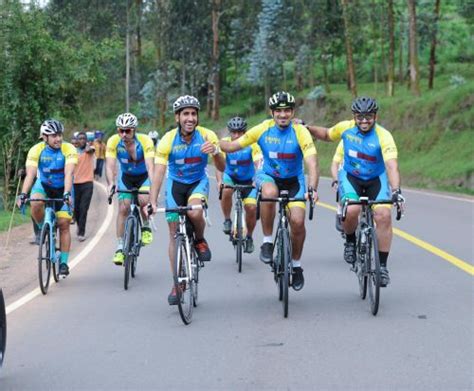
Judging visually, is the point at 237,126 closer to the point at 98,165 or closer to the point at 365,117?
the point at 365,117

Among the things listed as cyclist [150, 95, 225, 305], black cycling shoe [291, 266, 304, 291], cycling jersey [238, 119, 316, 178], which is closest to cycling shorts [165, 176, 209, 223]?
cyclist [150, 95, 225, 305]

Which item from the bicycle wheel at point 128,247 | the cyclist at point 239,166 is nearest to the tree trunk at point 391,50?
the cyclist at point 239,166

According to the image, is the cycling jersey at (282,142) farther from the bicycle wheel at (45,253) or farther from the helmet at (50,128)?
the helmet at (50,128)

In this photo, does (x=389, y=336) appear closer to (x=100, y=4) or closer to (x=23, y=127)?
(x=23, y=127)

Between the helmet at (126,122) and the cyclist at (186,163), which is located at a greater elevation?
the helmet at (126,122)

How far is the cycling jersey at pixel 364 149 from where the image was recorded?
31.3 feet

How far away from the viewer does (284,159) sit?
9.32 metres

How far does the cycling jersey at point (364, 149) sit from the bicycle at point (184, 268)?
1836mm

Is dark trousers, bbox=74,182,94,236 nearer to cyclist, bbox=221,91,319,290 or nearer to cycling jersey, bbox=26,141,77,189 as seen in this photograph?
cycling jersey, bbox=26,141,77,189

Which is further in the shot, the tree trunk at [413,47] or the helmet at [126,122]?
the tree trunk at [413,47]

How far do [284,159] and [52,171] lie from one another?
3.38 metres

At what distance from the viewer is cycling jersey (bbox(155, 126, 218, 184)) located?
9.15 metres

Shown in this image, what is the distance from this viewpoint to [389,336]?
297 inches

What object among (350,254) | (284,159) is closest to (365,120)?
(284,159)
